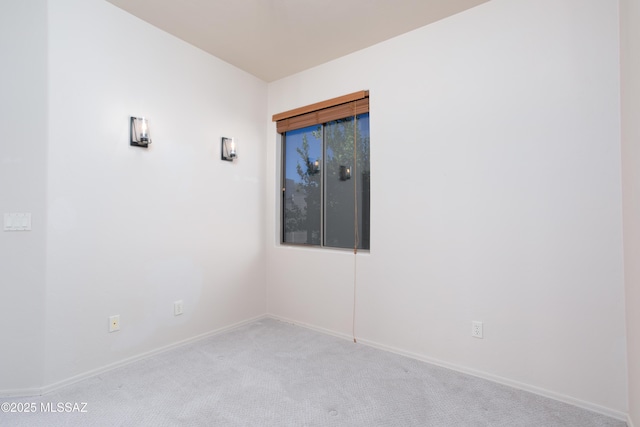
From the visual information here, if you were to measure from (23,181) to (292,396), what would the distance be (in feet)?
7.23

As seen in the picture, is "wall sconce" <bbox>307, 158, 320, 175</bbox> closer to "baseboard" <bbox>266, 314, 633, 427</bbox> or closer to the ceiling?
the ceiling

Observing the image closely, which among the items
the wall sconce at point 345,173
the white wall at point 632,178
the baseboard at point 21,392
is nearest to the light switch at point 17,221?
the baseboard at point 21,392

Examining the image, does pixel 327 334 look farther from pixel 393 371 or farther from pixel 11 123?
pixel 11 123

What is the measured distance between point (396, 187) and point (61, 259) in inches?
99.8

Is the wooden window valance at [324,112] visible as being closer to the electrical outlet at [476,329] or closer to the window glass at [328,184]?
the window glass at [328,184]

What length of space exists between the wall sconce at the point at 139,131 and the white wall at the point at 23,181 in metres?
0.53

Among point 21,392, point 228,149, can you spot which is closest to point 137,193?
point 228,149

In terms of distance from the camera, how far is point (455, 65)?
2.43 meters

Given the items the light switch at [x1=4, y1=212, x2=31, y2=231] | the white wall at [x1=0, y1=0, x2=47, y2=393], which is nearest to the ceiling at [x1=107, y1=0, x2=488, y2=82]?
the white wall at [x1=0, y1=0, x2=47, y2=393]

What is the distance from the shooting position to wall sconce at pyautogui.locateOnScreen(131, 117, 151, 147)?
2471mm

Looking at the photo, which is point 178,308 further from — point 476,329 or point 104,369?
point 476,329

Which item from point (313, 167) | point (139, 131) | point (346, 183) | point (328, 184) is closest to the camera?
point (139, 131)

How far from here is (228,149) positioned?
3.20 m

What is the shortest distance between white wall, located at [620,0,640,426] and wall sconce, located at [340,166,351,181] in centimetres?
199
